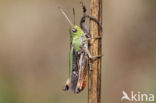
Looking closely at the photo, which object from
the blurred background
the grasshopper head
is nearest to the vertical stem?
the grasshopper head

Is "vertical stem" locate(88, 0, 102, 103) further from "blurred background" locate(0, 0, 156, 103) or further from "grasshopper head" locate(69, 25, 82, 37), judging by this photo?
"blurred background" locate(0, 0, 156, 103)

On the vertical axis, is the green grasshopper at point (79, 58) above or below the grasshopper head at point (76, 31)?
below

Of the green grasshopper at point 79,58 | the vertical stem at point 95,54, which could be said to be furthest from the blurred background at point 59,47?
the vertical stem at point 95,54

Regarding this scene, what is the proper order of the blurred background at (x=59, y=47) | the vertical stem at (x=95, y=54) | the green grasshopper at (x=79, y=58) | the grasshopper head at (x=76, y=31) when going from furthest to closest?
the blurred background at (x=59, y=47)
the grasshopper head at (x=76, y=31)
the green grasshopper at (x=79, y=58)
the vertical stem at (x=95, y=54)

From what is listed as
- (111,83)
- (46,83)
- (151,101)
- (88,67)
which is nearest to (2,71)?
(46,83)

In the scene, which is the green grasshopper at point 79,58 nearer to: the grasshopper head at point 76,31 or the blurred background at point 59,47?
the grasshopper head at point 76,31

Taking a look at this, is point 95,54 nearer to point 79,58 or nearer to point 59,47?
point 79,58

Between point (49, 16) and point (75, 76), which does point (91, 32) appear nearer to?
point (75, 76)
